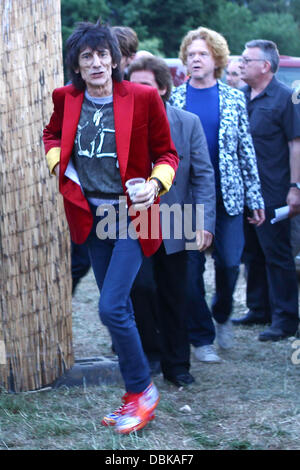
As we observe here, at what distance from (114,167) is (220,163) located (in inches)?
61.9

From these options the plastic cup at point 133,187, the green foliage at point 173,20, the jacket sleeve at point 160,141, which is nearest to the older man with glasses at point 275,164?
the jacket sleeve at point 160,141

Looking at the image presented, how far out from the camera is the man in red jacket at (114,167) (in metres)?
3.92

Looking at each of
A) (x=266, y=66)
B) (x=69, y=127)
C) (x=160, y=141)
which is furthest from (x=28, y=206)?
(x=266, y=66)

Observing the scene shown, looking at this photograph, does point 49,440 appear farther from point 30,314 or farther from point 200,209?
point 200,209

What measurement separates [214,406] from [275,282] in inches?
68.3

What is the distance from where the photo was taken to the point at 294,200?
19.0ft

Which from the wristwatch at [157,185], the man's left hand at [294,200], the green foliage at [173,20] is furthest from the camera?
the green foliage at [173,20]

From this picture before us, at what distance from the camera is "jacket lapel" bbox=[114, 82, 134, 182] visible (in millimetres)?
3873

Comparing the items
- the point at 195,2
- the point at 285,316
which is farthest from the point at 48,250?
the point at 195,2

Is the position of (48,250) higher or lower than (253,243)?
higher

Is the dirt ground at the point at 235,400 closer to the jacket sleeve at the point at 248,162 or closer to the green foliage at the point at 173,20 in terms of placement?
the jacket sleeve at the point at 248,162

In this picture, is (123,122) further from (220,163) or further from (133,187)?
(220,163)

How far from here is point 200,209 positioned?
4902 mm

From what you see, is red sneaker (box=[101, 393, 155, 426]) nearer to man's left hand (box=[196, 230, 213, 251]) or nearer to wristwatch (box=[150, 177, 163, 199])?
wristwatch (box=[150, 177, 163, 199])
